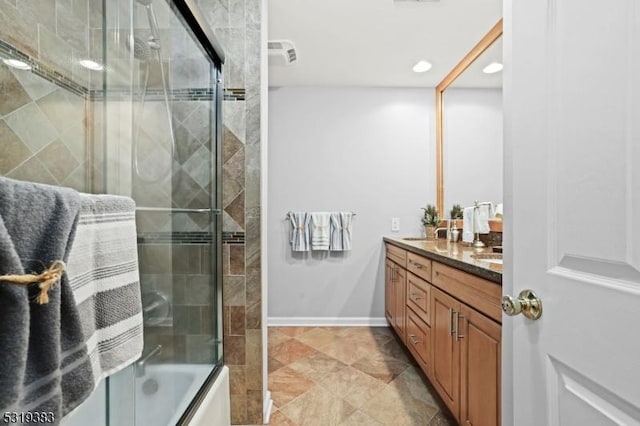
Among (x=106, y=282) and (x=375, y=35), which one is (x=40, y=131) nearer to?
(x=106, y=282)

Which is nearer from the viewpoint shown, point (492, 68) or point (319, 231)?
point (492, 68)

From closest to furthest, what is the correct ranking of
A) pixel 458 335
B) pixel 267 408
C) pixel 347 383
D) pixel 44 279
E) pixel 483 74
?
pixel 44 279, pixel 458 335, pixel 267 408, pixel 347 383, pixel 483 74

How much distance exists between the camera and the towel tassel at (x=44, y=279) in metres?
0.39

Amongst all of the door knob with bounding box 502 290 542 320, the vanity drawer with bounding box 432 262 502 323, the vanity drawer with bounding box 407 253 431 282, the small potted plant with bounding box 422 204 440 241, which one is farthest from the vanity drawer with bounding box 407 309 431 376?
the door knob with bounding box 502 290 542 320

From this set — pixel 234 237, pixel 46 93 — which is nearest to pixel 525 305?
pixel 234 237

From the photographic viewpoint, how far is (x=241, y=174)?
5.57ft

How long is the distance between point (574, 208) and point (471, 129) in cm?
242

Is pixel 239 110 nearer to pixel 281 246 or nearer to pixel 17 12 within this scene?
pixel 17 12

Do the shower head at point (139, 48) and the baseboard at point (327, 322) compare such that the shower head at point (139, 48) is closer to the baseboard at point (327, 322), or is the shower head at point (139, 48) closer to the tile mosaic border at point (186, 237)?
the tile mosaic border at point (186, 237)

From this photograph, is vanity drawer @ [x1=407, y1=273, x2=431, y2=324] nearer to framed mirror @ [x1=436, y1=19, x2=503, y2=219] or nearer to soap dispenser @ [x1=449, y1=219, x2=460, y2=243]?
soap dispenser @ [x1=449, y1=219, x2=460, y2=243]

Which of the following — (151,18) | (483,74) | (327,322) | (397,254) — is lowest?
(327,322)

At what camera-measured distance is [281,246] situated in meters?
3.31

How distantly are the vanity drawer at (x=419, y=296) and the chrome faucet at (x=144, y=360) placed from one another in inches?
56.8

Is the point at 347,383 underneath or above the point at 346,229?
underneath
